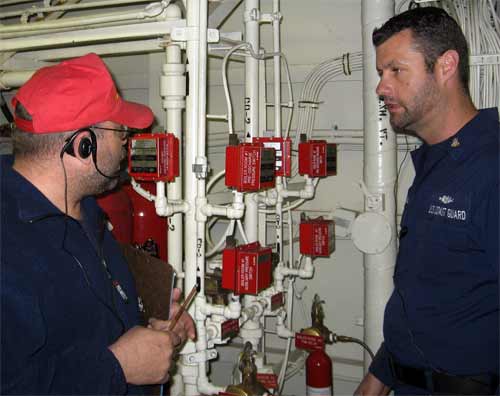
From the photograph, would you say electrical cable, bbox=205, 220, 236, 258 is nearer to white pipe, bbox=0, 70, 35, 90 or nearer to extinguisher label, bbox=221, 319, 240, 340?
extinguisher label, bbox=221, 319, 240, 340

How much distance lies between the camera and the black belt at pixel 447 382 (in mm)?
1241

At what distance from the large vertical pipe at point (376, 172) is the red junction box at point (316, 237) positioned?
19cm

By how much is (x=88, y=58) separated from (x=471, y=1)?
1493 mm

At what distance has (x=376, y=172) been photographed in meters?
1.95

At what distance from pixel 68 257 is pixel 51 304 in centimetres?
12

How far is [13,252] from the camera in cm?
98

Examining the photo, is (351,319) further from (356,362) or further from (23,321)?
(23,321)

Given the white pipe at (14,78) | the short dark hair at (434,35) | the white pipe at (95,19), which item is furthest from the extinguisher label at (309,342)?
the white pipe at (14,78)

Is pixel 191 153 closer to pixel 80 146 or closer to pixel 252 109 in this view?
pixel 252 109

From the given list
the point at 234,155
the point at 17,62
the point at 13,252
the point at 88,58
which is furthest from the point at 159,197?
the point at 17,62

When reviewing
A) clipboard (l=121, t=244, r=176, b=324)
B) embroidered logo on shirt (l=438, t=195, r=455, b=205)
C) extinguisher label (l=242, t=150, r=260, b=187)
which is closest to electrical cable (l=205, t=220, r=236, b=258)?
extinguisher label (l=242, t=150, r=260, b=187)

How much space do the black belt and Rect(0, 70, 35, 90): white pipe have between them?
1.86 metres

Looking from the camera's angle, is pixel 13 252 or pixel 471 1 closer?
pixel 13 252

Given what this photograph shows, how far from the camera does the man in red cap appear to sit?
0.94 metres
